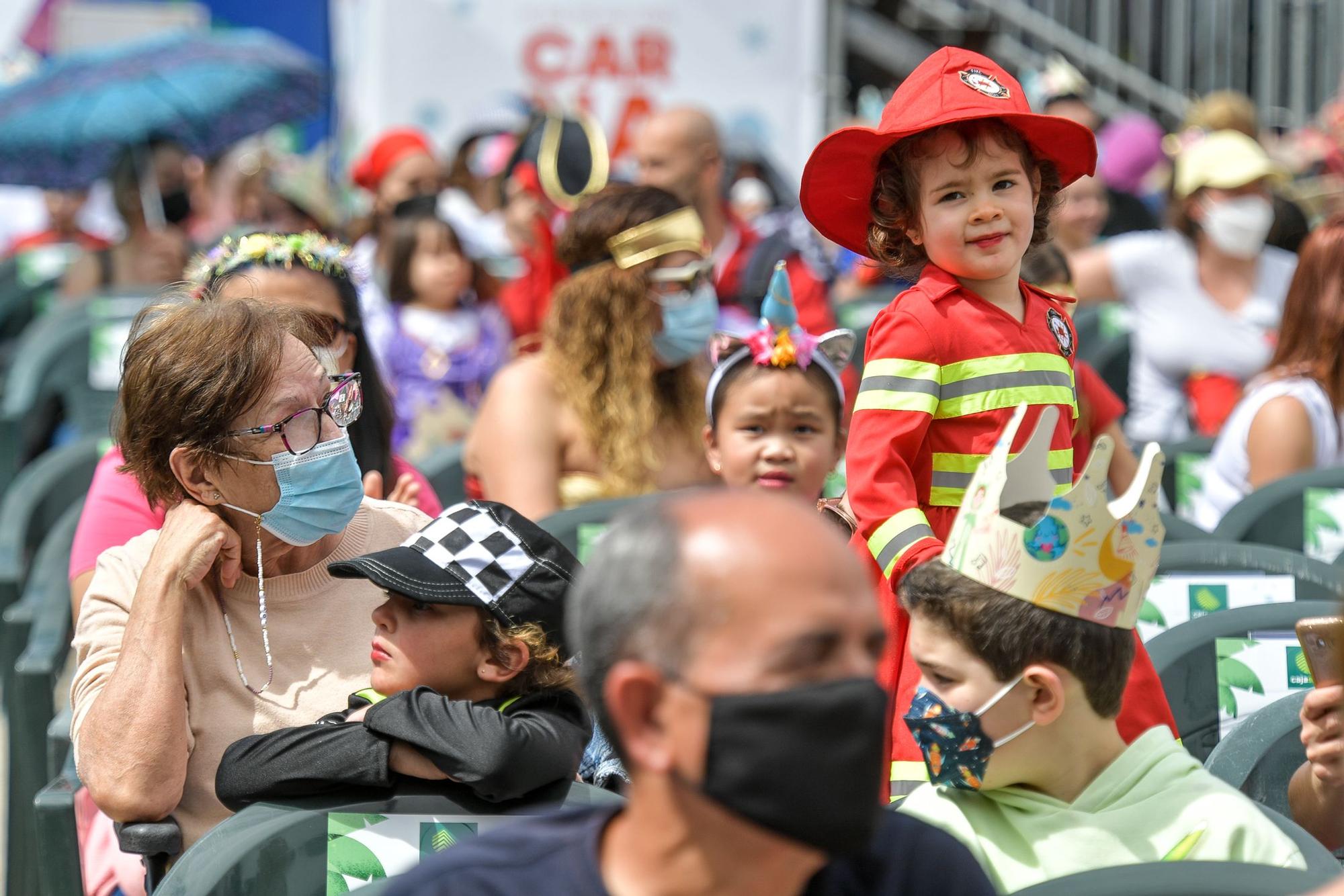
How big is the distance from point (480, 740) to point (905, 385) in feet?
2.72

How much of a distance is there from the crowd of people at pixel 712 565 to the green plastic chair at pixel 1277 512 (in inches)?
12.3

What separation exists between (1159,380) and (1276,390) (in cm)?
164

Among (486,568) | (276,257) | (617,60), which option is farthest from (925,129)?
(617,60)

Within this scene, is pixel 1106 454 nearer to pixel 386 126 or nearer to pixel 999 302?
pixel 999 302

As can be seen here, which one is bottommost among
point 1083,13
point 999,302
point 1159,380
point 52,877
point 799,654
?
point 52,877

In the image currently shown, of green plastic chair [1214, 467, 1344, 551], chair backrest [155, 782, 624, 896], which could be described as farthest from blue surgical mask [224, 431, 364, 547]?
green plastic chair [1214, 467, 1344, 551]

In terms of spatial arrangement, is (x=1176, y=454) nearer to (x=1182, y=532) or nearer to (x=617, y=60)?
(x=1182, y=532)

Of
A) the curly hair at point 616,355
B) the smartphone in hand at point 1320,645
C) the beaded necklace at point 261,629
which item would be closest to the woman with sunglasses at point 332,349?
the beaded necklace at point 261,629

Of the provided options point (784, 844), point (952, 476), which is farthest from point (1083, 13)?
point (784, 844)

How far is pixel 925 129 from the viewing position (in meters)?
2.56

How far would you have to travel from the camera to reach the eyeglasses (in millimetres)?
2635

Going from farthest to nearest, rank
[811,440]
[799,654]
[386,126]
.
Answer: [386,126] < [811,440] < [799,654]

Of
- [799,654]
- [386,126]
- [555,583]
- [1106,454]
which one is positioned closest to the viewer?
[799,654]

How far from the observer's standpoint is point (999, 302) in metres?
2.63
